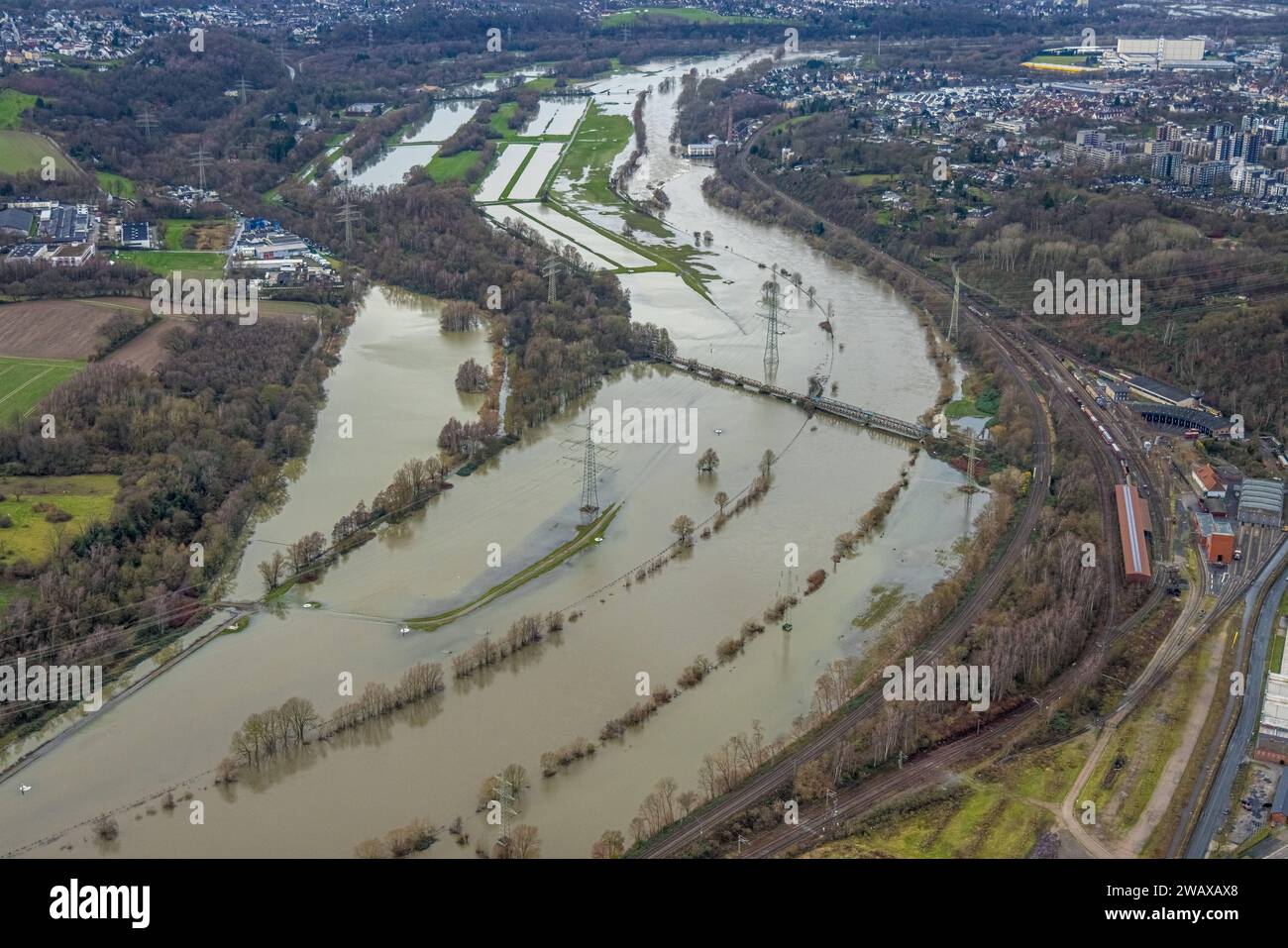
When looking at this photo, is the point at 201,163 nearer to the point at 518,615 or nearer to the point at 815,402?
the point at 815,402

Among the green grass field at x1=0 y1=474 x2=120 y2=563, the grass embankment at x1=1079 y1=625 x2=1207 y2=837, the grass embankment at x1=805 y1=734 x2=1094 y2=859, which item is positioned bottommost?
the grass embankment at x1=805 y1=734 x2=1094 y2=859

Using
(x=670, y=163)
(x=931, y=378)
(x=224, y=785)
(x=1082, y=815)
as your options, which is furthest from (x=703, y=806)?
(x=670, y=163)

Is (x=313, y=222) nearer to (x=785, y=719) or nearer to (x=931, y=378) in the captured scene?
(x=931, y=378)

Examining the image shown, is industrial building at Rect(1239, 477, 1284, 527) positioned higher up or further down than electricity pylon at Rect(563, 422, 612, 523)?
higher up

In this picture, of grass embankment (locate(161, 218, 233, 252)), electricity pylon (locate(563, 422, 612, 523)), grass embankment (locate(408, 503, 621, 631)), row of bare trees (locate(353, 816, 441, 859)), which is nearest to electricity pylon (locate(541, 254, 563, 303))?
electricity pylon (locate(563, 422, 612, 523))

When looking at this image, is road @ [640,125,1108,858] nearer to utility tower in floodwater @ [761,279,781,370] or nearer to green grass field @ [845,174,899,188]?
utility tower in floodwater @ [761,279,781,370]

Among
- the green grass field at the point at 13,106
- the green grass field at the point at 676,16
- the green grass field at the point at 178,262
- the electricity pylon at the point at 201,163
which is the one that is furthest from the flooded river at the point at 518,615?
the green grass field at the point at 676,16
